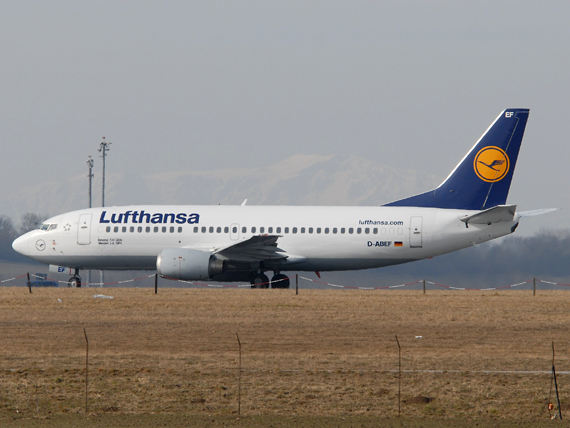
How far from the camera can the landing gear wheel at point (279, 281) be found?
42.2m

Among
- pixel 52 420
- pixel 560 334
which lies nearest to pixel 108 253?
pixel 560 334

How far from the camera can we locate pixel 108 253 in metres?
42.1

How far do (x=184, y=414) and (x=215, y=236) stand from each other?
2736 centimetres

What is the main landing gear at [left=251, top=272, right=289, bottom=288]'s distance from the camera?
41625 millimetres

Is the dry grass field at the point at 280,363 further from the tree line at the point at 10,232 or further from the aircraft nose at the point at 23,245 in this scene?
the tree line at the point at 10,232

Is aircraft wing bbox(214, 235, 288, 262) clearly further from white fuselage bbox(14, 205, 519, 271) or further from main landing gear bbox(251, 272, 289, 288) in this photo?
main landing gear bbox(251, 272, 289, 288)

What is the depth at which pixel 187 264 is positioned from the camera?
3916 cm

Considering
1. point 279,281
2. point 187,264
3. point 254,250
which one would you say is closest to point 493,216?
point 279,281

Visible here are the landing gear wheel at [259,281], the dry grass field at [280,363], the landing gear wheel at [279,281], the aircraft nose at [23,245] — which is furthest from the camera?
the aircraft nose at [23,245]

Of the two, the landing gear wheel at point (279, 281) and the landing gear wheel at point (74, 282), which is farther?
the landing gear wheel at point (74, 282)

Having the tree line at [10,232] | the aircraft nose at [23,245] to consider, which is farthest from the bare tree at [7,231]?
the aircraft nose at [23,245]

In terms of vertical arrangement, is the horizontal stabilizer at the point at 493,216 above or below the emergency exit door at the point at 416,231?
above

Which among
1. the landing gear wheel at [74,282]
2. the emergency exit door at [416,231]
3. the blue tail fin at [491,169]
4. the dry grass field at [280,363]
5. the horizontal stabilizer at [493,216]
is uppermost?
the blue tail fin at [491,169]

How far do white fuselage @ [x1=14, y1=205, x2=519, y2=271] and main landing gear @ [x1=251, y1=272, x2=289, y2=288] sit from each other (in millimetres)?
656
